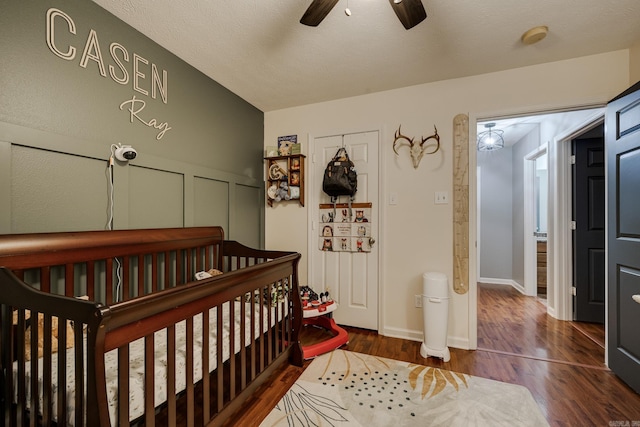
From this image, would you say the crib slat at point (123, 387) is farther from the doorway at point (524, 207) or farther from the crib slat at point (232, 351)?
the doorway at point (524, 207)

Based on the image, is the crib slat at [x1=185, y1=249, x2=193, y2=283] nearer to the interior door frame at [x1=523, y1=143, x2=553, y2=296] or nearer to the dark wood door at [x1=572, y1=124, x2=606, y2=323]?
the dark wood door at [x1=572, y1=124, x2=606, y2=323]

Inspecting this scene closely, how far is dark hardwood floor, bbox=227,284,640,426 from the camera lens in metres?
1.50

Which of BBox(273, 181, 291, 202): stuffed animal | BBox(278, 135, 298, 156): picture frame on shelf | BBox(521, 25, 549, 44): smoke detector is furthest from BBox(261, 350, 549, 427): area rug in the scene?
BBox(521, 25, 549, 44): smoke detector

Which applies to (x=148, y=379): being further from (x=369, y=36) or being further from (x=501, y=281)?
(x=501, y=281)

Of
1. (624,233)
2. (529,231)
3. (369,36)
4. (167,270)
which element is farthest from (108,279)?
(529,231)

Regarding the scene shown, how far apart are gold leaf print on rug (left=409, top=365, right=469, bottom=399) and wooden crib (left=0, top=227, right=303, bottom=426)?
812 mm

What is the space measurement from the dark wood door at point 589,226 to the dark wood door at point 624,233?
1.03 meters

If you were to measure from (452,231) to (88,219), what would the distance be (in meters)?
2.61

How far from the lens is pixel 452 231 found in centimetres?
233

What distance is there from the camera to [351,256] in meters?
2.70

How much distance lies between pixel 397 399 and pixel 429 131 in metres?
2.09

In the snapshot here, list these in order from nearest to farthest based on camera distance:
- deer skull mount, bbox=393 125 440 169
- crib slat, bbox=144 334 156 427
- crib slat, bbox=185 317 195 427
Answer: crib slat, bbox=144 334 156 427, crib slat, bbox=185 317 195 427, deer skull mount, bbox=393 125 440 169

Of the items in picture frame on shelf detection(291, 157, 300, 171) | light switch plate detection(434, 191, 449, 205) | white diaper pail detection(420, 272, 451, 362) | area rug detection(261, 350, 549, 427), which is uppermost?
picture frame on shelf detection(291, 157, 300, 171)

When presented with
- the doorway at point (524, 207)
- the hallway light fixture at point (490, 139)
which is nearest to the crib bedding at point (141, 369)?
the doorway at point (524, 207)
